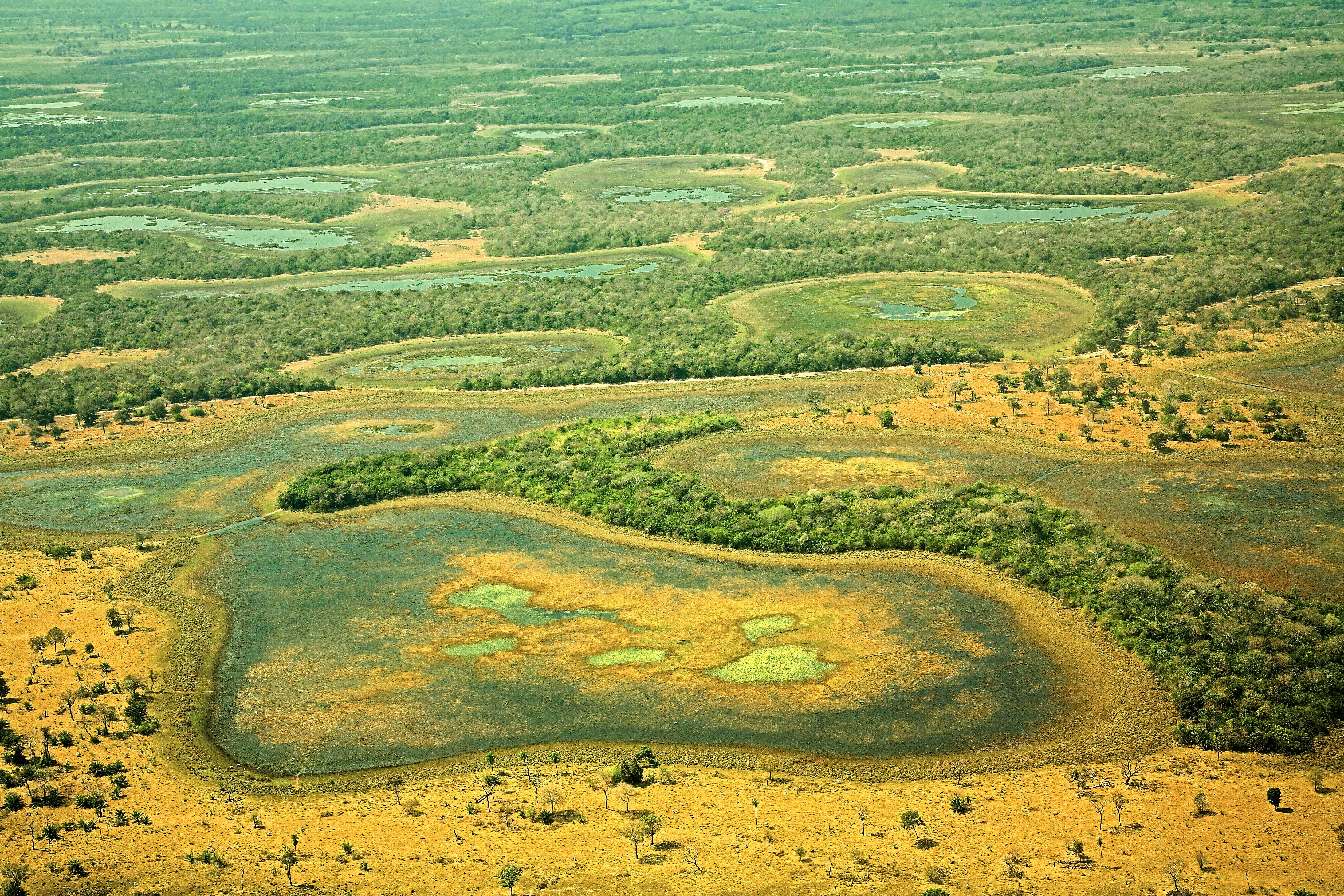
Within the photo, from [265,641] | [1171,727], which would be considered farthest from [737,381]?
[1171,727]

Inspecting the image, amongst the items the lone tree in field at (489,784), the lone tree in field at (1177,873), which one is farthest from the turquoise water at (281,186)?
the lone tree in field at (1177,873)

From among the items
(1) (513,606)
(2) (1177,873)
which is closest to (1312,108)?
(1) (513,606)

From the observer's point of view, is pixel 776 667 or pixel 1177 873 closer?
pixel 1177 873

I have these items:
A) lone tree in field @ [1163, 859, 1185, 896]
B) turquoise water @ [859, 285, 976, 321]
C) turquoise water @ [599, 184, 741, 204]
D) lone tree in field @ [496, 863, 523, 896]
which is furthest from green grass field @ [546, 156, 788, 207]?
lone tree in field @ [1163, 859, 1185, 896]

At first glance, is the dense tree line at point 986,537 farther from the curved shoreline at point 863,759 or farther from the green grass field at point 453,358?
the green grass field at point 453,358

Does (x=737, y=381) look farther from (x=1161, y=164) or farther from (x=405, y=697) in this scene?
(x=1161, y=164)

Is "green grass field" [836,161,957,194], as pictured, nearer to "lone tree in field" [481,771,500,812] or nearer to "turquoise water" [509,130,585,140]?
"turquoise water" [509,130,585,140]

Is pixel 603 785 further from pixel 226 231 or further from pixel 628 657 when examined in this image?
pixel 226 231
